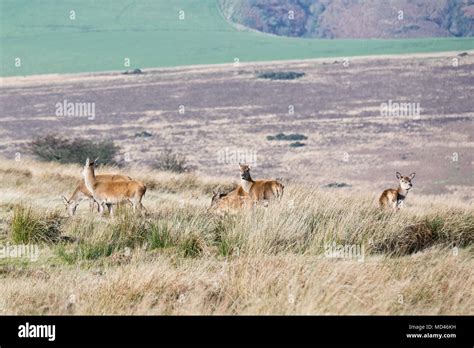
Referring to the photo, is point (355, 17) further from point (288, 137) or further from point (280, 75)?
point (288, 137)

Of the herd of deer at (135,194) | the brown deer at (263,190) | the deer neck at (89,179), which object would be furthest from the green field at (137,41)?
the brown deer at (263,190)

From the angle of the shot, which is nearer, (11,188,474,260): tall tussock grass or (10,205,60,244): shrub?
(11,188,474,260): tall tussock grass

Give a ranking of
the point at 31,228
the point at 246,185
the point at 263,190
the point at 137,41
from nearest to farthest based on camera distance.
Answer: the point at 31,228 → the point at 263,190 → the point at 246,185 → the point at 137,41

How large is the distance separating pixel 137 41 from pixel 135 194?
99.9m

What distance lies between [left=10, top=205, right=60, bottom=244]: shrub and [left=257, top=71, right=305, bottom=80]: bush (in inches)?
3159

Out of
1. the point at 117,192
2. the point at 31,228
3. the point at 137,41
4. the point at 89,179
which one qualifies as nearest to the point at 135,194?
the point at 117,192

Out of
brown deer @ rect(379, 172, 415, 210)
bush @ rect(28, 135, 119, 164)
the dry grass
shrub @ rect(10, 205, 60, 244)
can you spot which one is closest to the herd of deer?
brown deer @ rect(379, 172, 415, 210)

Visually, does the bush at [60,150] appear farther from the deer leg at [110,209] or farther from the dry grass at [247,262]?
the dry grass at [247,262]

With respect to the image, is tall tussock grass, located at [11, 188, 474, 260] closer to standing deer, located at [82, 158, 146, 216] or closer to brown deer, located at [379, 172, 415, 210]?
standing deer, located at [82, 158, 146, 216]

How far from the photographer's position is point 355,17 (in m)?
123

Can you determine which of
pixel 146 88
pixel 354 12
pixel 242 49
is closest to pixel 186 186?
pixel 146 88

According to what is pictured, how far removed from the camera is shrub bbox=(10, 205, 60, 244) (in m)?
12.4

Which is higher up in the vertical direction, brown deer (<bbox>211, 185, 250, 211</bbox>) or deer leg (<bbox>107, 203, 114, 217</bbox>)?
brown deer (<bbox>211, 185, 250, 211</bbox>)
